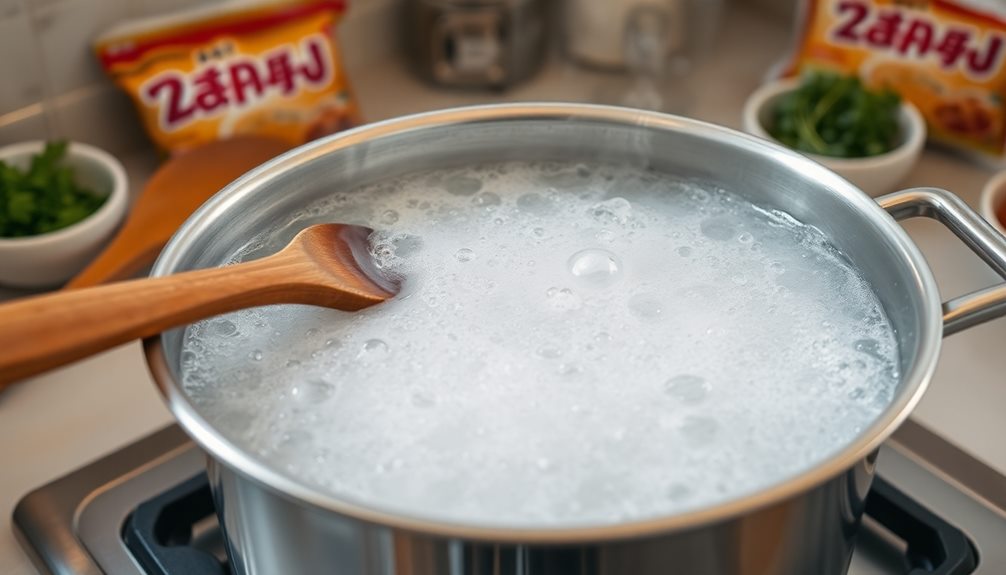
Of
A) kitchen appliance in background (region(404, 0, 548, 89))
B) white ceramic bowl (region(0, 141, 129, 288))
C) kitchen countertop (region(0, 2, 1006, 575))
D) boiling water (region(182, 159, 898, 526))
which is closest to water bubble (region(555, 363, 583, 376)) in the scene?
boiling water (region(182, 159, 898, 526))

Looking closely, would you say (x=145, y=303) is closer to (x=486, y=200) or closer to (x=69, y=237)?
(x=486, y=200)

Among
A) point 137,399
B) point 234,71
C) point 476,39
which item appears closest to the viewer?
point 137,399

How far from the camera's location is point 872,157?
114 centimetres

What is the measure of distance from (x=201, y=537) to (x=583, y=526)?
42cm

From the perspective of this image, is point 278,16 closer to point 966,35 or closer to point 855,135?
point 855,135

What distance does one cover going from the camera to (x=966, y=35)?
3.84ft

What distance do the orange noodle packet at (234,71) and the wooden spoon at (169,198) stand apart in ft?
0.15

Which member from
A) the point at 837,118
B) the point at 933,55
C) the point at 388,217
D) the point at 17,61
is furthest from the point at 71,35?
the point at 933,55

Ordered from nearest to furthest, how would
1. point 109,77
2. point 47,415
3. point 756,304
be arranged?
point 756,304, point 47,415, point 109,77

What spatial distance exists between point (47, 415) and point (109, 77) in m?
0.38

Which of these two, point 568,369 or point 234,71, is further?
point 234,71

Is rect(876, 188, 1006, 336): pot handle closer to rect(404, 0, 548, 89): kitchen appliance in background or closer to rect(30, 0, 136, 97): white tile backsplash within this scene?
rect(404, 0, 548, 89): kitchen appliance in background

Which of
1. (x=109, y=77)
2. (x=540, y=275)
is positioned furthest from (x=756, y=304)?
(x=109, y=77)

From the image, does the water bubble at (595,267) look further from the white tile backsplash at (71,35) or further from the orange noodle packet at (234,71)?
the white tile backsplash at (71,35)
